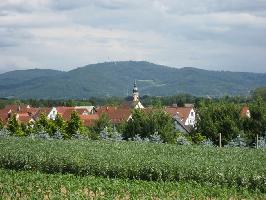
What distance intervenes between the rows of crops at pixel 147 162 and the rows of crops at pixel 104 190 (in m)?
1.06

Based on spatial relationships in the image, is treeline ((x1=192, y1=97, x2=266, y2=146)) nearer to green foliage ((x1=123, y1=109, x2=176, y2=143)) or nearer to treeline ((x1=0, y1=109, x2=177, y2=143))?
green foliage ((x1=123, y1=109, x2=176, y2=143))

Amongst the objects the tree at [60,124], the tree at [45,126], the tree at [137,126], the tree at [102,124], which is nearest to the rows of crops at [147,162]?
the tree at [137,126]

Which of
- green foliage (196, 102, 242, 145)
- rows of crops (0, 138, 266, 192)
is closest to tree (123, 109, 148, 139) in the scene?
green foliage (196, 102, 242, 145)

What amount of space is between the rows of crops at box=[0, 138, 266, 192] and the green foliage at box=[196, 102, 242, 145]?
59.6 feet

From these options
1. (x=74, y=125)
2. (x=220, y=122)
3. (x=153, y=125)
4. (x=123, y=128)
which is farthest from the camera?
(x=123, y=128)

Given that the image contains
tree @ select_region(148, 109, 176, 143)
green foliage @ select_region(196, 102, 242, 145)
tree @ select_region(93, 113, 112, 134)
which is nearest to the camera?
green foliage @ select_region(196, 102, 242, 145)

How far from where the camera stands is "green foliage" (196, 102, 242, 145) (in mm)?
52594

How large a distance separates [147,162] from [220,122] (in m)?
27.8

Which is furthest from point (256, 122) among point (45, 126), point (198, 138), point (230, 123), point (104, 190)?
point (104, 190)

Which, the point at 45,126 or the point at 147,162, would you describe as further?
the point at 45,126

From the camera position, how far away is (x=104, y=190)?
2150 centimetres

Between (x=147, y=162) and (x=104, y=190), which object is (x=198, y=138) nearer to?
(x=147, y=162)

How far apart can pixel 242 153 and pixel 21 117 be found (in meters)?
67.1

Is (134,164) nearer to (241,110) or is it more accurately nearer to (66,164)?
(66,164)
